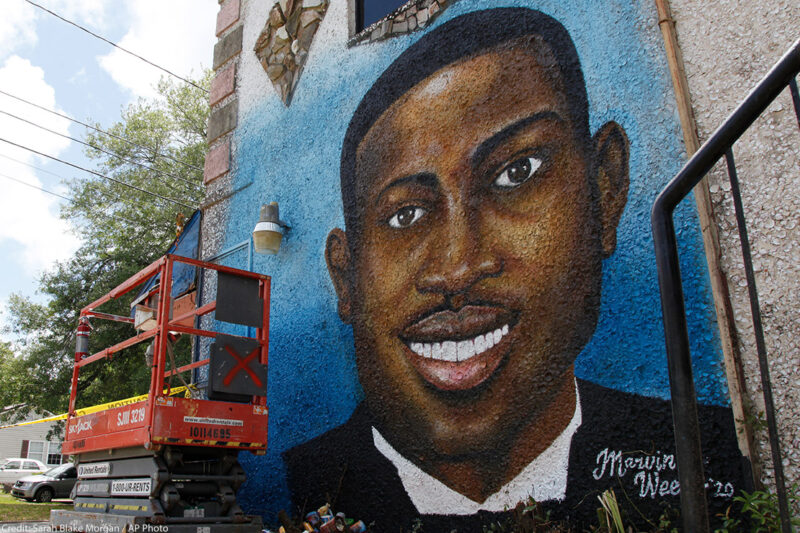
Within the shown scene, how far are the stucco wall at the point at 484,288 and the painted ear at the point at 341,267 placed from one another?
0.07 ft

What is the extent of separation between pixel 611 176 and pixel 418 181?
1801 mm

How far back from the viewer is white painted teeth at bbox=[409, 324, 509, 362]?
4926 millimetres

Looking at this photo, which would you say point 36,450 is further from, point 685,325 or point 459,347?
point 685,325

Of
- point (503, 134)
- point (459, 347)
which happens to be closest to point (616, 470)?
point (459, 347)

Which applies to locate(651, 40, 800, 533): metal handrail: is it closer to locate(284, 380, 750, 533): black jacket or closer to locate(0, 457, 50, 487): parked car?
locate(284, 380, 750, 533): black jacket

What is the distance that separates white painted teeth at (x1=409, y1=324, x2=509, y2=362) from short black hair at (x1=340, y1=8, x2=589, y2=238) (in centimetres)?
146

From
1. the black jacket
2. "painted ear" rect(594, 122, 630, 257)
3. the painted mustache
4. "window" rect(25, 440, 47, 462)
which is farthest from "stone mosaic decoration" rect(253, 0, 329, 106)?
"window" rect(25, 440, 47, 462)

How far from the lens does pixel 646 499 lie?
3.86 meters

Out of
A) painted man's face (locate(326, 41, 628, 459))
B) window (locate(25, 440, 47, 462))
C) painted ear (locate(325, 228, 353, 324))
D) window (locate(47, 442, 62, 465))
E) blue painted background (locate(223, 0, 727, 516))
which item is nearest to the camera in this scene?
blue painted background (locate(223, 0, 727, 516))

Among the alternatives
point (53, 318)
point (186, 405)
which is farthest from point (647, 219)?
point (53, 318)

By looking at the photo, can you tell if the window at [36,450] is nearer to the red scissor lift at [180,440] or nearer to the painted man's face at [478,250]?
the red scissor lift at [180,440]

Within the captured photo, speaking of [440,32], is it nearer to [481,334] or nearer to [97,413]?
[481,334]

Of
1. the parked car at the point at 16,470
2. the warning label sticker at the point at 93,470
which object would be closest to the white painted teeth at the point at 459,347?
the warning label sticker at the point at 93,470

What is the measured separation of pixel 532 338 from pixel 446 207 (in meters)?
1.42
